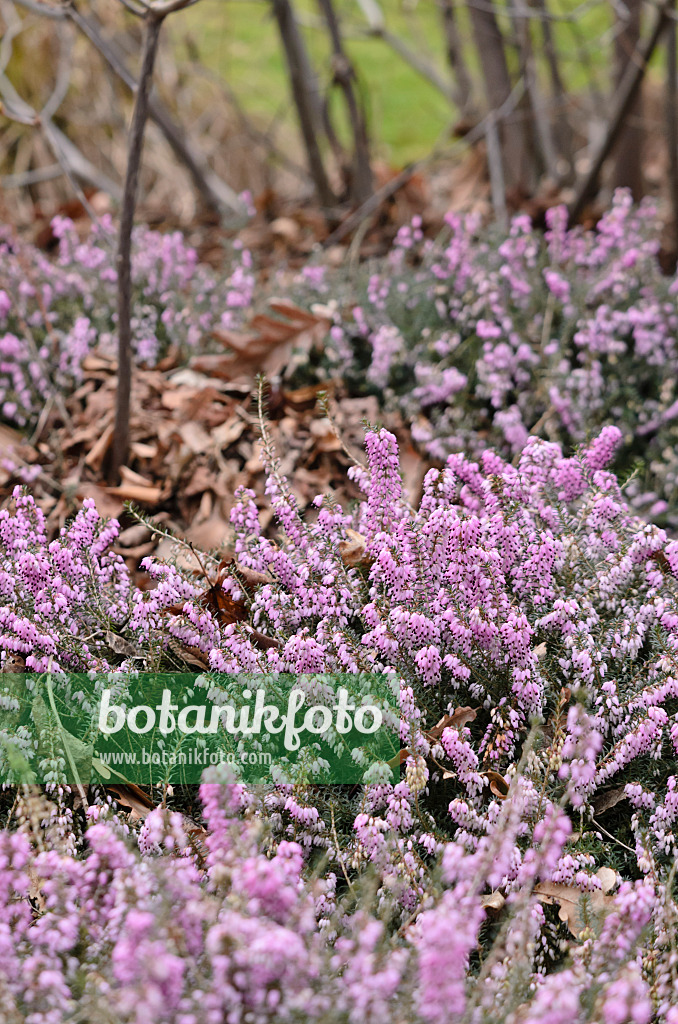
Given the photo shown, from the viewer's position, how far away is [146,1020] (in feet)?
4.46

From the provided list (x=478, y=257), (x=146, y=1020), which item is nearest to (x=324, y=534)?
(x=146, y=1020)

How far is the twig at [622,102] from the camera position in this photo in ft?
14.8

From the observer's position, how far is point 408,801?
2119 millimetres

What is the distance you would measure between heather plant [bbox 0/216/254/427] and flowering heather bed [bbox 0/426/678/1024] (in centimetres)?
160

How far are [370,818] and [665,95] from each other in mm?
4868

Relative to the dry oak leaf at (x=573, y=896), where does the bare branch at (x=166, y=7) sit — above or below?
above

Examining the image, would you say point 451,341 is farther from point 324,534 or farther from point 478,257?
point 324,534

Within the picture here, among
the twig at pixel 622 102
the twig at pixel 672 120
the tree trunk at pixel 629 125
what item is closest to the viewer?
the twig at pixel 622 102

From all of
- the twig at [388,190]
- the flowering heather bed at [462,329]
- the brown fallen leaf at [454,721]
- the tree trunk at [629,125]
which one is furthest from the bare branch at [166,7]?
the tree trunk at [629,125]

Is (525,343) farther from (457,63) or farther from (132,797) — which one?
(457,63)

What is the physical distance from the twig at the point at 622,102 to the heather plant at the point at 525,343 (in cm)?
63

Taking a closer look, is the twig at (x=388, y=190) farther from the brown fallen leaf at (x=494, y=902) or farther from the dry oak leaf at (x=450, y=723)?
the brown fallen leaf at (x=494, y=902)

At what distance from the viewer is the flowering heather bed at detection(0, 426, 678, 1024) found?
151 cm

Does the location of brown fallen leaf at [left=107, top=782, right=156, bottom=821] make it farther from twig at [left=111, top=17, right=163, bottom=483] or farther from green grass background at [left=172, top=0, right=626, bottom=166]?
green grass background at [left=172, top=0, right=626, bottom=166]
